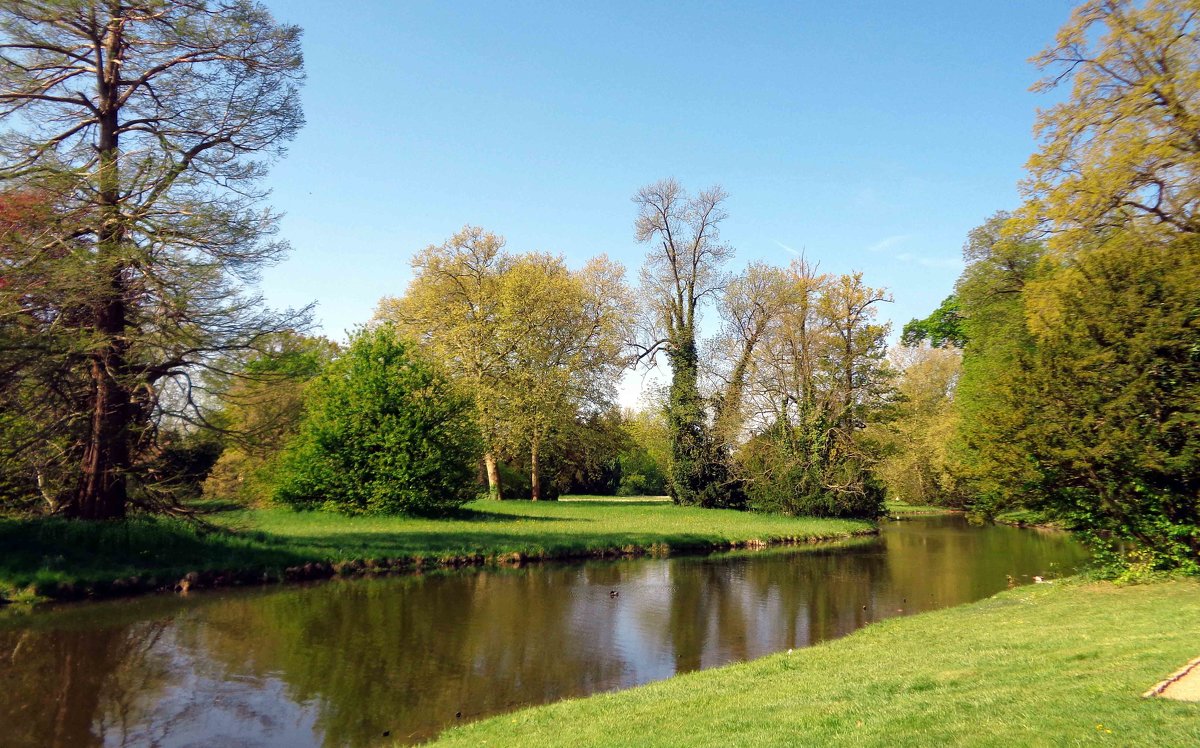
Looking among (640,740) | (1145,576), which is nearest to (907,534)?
(1145,576)

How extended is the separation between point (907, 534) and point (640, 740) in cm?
3393

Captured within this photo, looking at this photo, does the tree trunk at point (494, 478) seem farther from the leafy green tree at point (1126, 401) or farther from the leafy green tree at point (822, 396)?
the leafy green tree at point (1126, 401)

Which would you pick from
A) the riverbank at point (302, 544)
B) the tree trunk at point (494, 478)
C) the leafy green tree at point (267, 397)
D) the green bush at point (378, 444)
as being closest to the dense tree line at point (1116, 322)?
the riverbank at point (302, 544)

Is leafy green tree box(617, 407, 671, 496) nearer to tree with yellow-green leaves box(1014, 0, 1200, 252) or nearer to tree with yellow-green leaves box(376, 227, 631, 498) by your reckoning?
tree with yellow-green leaves box(376, 227, 631, 498)

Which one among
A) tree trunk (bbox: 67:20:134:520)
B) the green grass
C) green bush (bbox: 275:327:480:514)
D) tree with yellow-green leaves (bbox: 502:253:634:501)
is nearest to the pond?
the green grass

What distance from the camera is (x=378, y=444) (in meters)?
28.4

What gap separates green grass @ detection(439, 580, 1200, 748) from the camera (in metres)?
5.74

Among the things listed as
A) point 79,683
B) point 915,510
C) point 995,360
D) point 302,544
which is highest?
point 995,360

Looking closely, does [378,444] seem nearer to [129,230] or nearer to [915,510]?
[129,230]

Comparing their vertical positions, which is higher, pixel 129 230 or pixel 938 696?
pixel 129 230

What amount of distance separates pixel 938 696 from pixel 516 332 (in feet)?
114

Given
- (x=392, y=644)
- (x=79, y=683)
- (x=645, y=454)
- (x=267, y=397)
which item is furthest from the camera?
(x=645, y=454)

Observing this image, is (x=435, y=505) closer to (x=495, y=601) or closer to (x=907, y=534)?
(x=495, y=601)

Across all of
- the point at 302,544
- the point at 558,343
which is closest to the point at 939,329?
the point at 558,343
